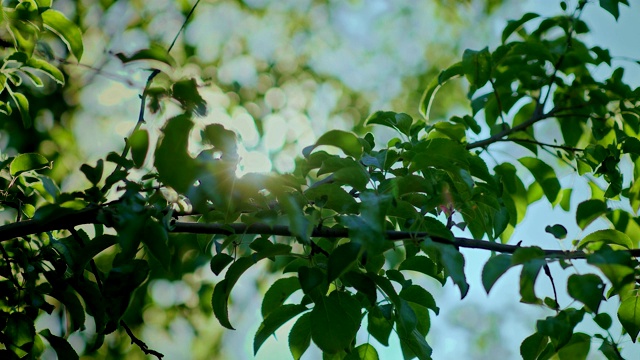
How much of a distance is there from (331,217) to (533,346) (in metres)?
0.35

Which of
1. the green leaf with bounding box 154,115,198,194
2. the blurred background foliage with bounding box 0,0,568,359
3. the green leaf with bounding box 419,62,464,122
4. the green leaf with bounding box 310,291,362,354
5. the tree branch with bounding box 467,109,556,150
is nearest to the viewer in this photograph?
the green leaf with bounding box 154,115,198,194

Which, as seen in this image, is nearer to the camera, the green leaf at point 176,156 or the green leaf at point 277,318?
the green leaf at point 176,156

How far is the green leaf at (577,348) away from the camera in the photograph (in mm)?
869

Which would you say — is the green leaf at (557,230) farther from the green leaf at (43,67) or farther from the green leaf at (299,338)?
the green leaf at (43,67)

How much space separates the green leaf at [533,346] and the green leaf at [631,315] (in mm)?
98

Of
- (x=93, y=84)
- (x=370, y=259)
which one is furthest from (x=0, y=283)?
(x=93, y=84)

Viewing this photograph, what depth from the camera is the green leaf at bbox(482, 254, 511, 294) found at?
0.63m

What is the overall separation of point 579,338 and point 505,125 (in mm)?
450

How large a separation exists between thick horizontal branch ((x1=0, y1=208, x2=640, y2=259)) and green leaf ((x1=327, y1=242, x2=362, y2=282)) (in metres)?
0.04

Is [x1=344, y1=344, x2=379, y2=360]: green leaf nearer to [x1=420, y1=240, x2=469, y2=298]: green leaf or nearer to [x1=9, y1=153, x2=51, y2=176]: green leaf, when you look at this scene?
[x1=420, y1=240, x2=469, y2=298]: green leaf

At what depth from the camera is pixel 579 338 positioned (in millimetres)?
867

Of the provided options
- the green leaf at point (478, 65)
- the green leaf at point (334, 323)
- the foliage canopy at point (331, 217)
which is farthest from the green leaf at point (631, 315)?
the green leaf at point (478, 65)

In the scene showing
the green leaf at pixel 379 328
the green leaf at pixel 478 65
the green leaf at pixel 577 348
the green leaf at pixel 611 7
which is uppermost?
the green leaf at pixel 611 7

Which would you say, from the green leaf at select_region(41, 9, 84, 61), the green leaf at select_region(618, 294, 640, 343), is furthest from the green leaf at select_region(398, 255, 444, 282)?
the green leaf at select_region(41, 9, 84, 61)
